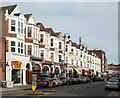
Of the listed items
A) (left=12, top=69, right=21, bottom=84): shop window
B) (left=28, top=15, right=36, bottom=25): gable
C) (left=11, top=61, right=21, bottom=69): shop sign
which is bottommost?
(left=12, top=69, right=21, bottom=84): shop window

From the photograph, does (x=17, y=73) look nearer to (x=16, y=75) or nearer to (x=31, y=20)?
(x=16, y=75)

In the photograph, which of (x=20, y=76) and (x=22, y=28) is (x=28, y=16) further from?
(x=20, y=76)

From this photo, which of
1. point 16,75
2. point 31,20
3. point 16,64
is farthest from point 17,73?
point 31,20

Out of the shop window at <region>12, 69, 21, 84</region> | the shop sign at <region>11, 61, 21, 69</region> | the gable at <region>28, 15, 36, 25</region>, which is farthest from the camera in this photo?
the gable at <region>28, 15, 36, 25</region>

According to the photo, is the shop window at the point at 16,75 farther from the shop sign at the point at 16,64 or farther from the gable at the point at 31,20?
the gable at the point at 31,20

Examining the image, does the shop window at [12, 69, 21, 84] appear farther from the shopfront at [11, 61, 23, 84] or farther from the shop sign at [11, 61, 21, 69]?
the shop sign at [11, 61, 21, 69]

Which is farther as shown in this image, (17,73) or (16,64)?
(17,73)

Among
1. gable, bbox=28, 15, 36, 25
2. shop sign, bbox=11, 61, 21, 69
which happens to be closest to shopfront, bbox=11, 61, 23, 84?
shop sign, bbox=11, 61, 21, 69

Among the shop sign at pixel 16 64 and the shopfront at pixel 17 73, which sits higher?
the shop sign at pixel 16 64

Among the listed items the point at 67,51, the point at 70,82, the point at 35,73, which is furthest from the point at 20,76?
the point at 67,51

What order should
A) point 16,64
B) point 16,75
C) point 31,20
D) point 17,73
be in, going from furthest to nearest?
point 31,20
point 17,73
point 16,75
point 16,64

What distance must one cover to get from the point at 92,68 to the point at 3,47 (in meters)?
53.6

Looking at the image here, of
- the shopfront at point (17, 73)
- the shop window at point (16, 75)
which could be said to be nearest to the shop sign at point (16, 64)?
the shopfront at point (17, 73)

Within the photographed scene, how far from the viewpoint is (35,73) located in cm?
3962
